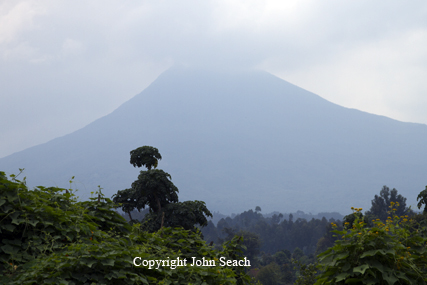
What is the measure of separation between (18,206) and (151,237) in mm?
1856

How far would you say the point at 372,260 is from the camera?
414 centimetres

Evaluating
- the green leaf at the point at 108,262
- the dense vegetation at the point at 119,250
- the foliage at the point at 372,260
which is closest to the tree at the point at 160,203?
the dense vegetation at the point at 119,250

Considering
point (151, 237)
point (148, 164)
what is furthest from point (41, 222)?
point (148, 164)

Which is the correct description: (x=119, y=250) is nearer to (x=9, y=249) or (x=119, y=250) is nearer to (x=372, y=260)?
(x=9, y=249)

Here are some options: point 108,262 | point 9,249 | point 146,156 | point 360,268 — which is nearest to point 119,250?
point 108,262

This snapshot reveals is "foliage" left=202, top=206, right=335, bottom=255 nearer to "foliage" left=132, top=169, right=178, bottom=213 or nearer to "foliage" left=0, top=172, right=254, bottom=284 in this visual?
"foliage" left=132, top=169, right=178, bottom=213

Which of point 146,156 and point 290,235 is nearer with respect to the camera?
point 146,156

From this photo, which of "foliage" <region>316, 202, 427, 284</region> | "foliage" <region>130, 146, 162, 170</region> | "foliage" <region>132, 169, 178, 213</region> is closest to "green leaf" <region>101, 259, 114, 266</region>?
"foliage" <region>316, 202, 427, 284</region>

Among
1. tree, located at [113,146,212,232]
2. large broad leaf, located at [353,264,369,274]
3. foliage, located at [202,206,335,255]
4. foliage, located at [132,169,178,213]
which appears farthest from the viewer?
foliage, located at [202,206,335,255]

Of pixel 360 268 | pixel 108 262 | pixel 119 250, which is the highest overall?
pixel 119 250

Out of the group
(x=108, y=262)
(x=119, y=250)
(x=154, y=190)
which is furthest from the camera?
(x=154, y=190)

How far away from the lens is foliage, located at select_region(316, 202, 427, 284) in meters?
4.05

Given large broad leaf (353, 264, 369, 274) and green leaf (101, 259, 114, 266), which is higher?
green leaf (101, 259, 114, 266)

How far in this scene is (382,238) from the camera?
4184 mm
